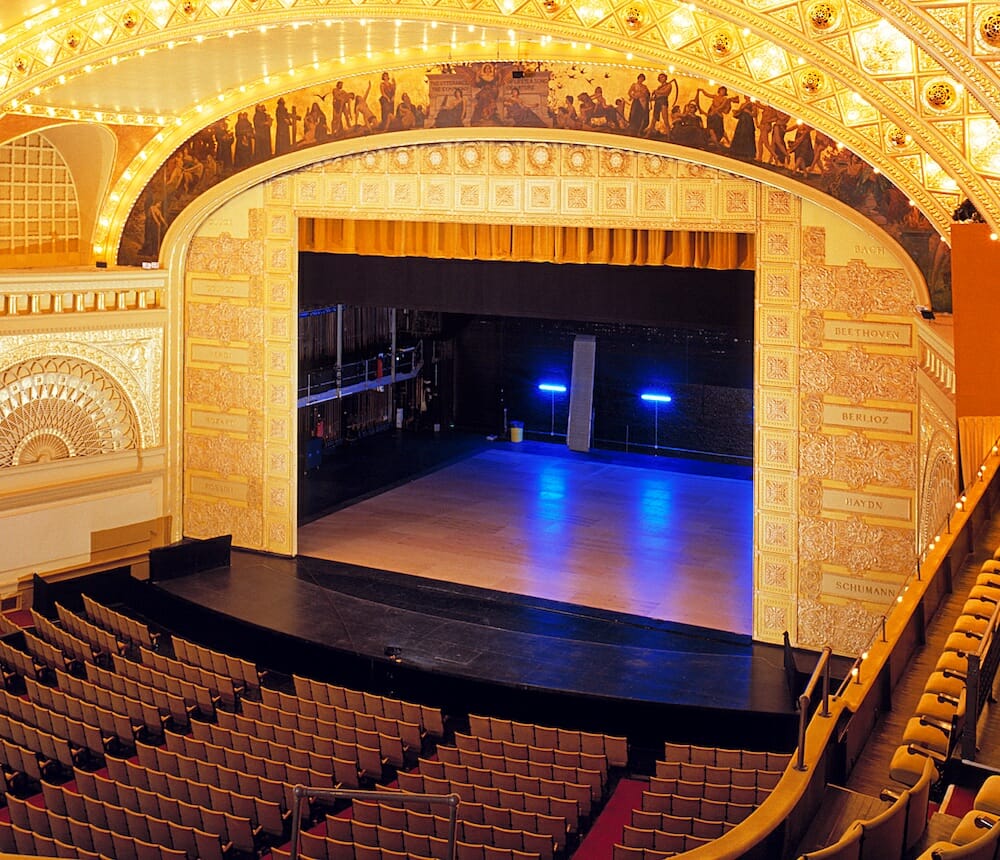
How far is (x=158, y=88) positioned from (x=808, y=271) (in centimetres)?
847

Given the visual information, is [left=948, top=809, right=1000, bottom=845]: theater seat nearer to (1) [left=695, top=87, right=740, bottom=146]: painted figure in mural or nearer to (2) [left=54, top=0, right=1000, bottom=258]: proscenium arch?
(2) [left=54, top=0, right=1000, bottom=258]: proscenium arch

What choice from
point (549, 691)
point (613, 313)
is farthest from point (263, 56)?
point (549, 691)

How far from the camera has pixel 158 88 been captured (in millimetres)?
15508

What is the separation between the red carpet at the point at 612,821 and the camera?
9453 millimetres

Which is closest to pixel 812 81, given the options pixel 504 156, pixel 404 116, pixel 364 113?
pixel 504 156

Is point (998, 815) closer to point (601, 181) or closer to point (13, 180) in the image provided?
point (601, 181)

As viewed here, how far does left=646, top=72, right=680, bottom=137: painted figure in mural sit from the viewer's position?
46.8 ft

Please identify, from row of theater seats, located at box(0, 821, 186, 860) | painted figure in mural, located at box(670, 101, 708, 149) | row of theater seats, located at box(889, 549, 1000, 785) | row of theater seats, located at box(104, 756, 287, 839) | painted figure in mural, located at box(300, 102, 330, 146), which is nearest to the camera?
row of theater seats, located at box(889, 549, 1000, 785)

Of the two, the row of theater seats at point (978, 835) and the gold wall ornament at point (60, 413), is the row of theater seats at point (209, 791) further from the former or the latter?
the gold wall ornament at point (60, 413)

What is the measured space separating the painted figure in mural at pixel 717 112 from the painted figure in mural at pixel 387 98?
160 inches

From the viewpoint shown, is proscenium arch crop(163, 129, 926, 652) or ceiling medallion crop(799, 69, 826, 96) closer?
ceiling medallion crop(799, 69, 826, 96)

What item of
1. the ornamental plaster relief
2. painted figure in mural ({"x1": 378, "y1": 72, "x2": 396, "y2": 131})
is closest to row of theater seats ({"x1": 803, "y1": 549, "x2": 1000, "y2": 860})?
painted figure in mural ({"x1": 378, "y1": 72, "x2": 396, "y2": 131})

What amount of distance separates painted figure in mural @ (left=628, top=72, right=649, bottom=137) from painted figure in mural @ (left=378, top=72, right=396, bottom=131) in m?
3.26

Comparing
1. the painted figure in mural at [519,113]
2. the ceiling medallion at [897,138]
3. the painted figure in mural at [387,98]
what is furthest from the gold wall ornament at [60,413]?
the ceiling medallion at [897,138]
